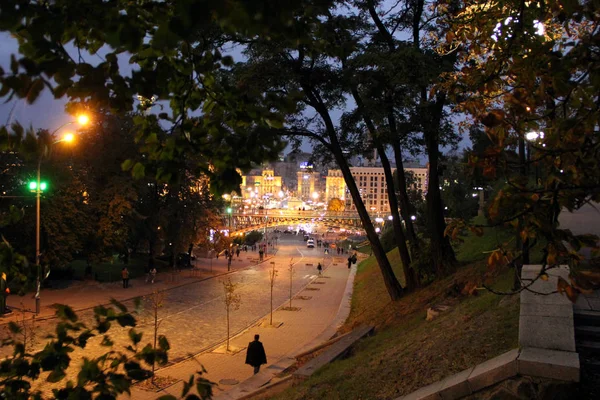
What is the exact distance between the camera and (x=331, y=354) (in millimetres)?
9914

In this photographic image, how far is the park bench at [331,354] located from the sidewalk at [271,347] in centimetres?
145

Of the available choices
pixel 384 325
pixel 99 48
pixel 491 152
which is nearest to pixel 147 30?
pixel 99 48

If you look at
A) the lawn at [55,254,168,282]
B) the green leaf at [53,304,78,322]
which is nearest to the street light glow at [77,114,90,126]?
the green leaf at [53,304,78,322]

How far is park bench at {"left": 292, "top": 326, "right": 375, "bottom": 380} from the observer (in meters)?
9.08

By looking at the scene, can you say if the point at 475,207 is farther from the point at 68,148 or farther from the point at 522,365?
the point at 522,365

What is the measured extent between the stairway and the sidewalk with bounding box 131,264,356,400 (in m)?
4.36

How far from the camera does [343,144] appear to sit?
15.4 meters

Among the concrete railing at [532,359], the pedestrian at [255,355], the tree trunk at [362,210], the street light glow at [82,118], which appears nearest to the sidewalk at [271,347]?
the pedestrian at [255,355]

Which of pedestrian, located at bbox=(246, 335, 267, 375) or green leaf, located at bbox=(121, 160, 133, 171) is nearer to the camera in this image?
green leaf, located at bbox=(121, 160, 133, 171)

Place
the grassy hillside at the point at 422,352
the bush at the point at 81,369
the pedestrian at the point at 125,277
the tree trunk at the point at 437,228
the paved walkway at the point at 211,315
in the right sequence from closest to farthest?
1. the bush at the point at 81,369
2. the grassy hillside at the point at 422,352
3. the paved walkway at the point at 211,315
4. the tree trunk at the point at 437,228
5. the pedestrian at the point at 125,277

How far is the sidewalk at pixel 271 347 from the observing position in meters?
11.1

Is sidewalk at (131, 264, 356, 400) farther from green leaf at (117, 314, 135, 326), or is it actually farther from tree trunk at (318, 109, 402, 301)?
green leaf at (117, 314, 135, 326)

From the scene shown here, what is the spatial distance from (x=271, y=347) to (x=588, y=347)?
10.7 m

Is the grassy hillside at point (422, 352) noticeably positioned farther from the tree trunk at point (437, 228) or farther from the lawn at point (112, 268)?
the lawn at point (112, 268)
